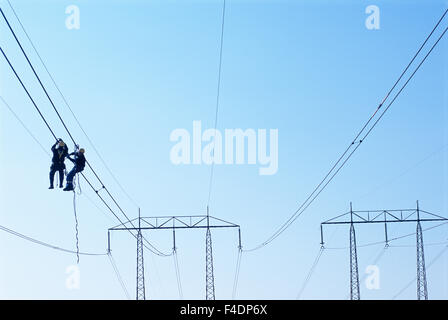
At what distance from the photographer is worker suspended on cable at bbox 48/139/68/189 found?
24875 mm

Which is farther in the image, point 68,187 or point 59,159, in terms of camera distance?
point 68,187

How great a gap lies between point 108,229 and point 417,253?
51.4ft

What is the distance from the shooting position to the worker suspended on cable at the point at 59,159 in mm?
24875

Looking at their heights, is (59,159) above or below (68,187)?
above

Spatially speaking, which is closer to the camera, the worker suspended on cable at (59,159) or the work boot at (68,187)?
the worker suspended on cable at (59,159)

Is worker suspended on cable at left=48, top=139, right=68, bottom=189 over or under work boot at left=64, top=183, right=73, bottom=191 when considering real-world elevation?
over

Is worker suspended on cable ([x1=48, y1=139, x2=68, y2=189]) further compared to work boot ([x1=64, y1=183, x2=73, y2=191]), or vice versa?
work boot ([x1=64, y1=183, x2=73, y2=191])

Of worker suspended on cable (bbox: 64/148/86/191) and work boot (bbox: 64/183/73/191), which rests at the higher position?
worker suspended on cable (bbox: 64/148/86/191)

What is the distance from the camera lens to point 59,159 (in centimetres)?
2514
